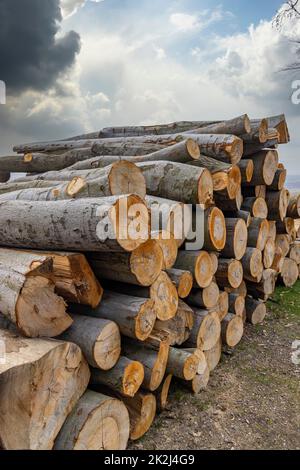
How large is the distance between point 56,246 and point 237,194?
248 cm

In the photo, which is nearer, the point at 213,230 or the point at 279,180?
the point at 213,230

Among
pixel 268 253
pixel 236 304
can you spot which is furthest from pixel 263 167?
pixel 236 304

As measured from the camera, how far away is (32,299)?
2.40m

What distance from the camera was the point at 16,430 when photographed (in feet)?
6.97

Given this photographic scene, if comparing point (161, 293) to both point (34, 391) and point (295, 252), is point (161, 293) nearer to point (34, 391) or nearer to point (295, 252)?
point (34, 391)

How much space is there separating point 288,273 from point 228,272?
3097 millimetres

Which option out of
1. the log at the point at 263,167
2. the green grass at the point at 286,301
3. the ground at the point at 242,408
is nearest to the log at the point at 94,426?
the ground at the point at 242,408

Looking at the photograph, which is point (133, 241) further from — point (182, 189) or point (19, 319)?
point (182, 189)

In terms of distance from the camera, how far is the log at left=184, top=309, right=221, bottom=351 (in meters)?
3.66

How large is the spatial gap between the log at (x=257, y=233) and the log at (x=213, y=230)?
118 centimetres

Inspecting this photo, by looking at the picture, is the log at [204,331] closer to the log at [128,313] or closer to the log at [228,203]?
the log at [128,313]

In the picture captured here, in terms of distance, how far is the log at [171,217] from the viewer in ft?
10.8

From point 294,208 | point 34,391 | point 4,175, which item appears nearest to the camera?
point 34,391

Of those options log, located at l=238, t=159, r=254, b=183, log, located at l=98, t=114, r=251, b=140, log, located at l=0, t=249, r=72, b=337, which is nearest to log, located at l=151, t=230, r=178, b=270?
log, located at l=0, t=249, r=72, b=337
